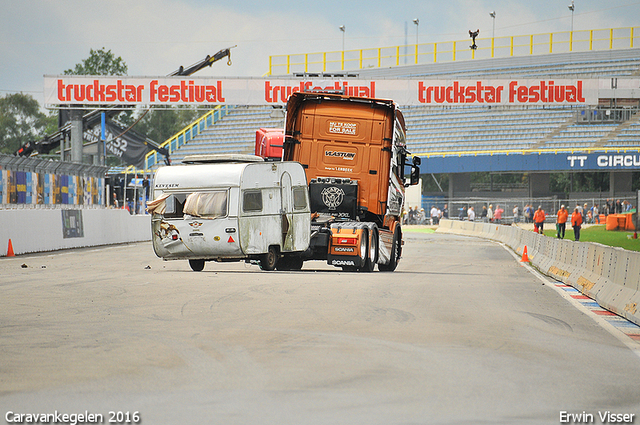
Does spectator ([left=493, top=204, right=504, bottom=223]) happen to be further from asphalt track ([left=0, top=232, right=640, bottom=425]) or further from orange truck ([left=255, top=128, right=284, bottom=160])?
asphalt track ([left=0, top=232, right=640, bottom=425])

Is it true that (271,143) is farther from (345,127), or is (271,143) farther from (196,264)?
(196,264)

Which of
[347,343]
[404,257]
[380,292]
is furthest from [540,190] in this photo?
[347,343]

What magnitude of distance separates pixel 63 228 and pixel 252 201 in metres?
11.9

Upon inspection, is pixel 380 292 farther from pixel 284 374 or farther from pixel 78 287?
pixel 284 374

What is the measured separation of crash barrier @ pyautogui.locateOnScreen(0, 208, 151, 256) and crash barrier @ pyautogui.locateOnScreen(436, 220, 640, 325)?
1481cm

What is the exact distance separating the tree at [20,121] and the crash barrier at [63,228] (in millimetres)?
79960

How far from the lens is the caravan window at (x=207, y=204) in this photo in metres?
17.3

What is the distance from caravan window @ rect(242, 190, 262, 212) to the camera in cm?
1736

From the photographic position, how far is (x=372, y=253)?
18.9m

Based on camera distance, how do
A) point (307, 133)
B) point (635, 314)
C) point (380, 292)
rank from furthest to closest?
point (307, 133) → point (380, 292) → point (635, 314)

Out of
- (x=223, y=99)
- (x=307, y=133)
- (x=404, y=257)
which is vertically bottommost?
(x=404, y=257)

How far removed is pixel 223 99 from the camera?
138 ft

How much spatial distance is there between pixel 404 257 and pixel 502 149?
36951mm

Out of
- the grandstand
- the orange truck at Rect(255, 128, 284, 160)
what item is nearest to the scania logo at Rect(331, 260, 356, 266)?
the orange truck at Rect(255, 128, 284, 160)
